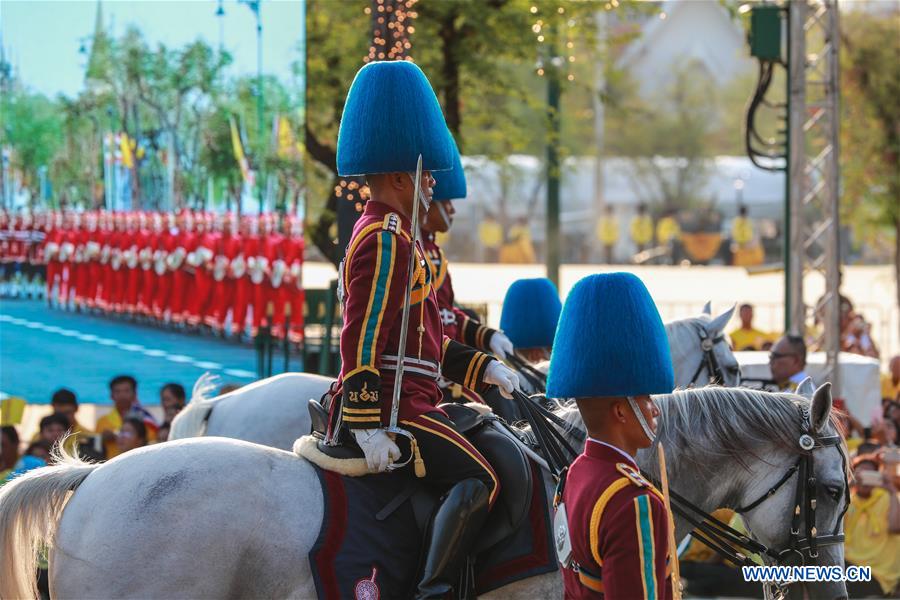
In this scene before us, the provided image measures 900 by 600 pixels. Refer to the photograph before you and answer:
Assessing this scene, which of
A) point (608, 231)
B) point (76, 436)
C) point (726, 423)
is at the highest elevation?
point (608, 231)

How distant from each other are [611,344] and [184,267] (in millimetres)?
7866

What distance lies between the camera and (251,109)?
32.8 feet

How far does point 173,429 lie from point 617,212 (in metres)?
45.8

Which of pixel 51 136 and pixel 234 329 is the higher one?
pixel 51 136

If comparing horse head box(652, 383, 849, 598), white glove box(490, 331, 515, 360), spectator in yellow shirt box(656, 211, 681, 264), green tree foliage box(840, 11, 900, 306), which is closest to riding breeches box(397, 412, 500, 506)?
horse head box(652, 383, 849, 598)

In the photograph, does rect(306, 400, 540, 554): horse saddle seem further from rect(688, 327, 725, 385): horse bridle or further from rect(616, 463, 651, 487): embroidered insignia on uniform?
rect(688, 327, 725, 385): horse bridle

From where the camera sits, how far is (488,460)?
14.5 ft

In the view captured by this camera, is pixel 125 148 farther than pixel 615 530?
Yes

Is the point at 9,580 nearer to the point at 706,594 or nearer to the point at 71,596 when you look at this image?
the point at 71,596

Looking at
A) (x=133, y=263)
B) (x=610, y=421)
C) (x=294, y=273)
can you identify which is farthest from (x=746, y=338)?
(x=610, y=421)

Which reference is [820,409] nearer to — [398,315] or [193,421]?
[398,315]

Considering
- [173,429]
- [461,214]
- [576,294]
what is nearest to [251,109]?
[173,429]

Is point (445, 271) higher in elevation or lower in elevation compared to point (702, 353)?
higher

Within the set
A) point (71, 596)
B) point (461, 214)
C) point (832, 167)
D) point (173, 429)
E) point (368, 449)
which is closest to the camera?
point (71, 596)
